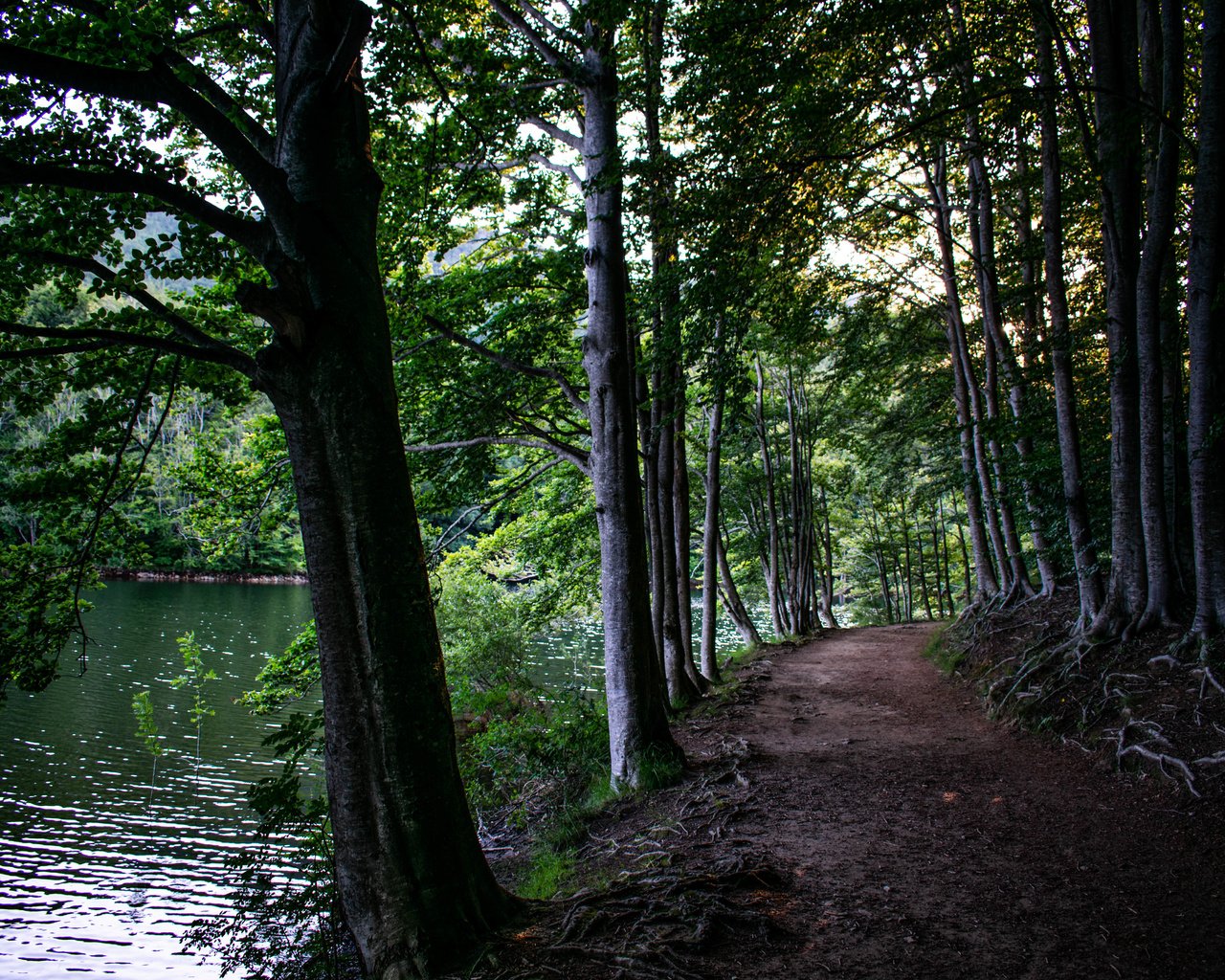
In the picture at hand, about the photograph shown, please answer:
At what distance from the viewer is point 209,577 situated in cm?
4866

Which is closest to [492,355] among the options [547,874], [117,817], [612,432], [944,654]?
[612,432]

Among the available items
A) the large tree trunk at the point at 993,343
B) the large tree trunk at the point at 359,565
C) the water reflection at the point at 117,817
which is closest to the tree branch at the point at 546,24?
the large tree trunk at the point at 359,565

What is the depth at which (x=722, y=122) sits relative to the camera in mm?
6246

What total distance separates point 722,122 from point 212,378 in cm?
480

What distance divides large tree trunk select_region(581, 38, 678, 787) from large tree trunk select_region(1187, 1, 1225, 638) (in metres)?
4.76

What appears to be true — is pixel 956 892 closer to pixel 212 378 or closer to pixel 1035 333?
pixel 212 378

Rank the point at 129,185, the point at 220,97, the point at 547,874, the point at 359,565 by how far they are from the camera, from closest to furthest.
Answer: the point at 129,185
the point at 359,565
the point at 220,97
the point at 547,874

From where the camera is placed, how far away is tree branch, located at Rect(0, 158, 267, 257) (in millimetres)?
2803

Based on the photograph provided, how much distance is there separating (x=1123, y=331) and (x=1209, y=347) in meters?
1.09

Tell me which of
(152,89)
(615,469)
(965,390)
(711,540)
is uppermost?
(965,390)

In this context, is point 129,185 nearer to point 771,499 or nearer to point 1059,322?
point 1059,322

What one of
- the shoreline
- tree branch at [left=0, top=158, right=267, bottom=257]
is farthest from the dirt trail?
the shoreline

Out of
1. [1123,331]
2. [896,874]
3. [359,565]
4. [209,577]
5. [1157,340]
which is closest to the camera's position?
[359,565]

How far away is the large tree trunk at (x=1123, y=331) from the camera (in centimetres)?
689
